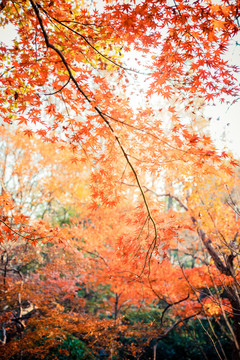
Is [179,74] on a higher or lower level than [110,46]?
lower

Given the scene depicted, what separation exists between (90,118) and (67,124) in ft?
1.52

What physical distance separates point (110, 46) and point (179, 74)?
1.72 m

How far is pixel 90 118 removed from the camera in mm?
3129

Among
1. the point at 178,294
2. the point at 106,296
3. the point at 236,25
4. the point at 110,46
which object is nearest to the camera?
Result: the point at 236,25

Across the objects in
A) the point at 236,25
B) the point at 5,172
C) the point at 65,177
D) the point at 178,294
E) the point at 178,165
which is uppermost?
the point at 65,177

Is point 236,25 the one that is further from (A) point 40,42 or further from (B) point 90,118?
(A) point 40,42

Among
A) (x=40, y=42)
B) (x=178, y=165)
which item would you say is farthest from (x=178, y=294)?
(x=40, y=42)

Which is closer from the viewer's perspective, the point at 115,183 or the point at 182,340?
the point at 115,183

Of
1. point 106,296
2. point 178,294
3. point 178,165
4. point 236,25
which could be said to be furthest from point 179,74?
point 106,296

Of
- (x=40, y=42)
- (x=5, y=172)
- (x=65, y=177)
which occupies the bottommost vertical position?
(x=40, y=42)

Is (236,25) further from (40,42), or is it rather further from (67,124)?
(40,42)

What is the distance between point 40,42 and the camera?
11.3ft

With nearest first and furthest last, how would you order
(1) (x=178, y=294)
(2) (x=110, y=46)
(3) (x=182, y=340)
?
(2) (x=110, y=46), (1) (x=178, y=294), (3) (x=182, y=340)

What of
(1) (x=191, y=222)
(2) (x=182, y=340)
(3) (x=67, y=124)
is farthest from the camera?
(2) (x=182, y=340)
